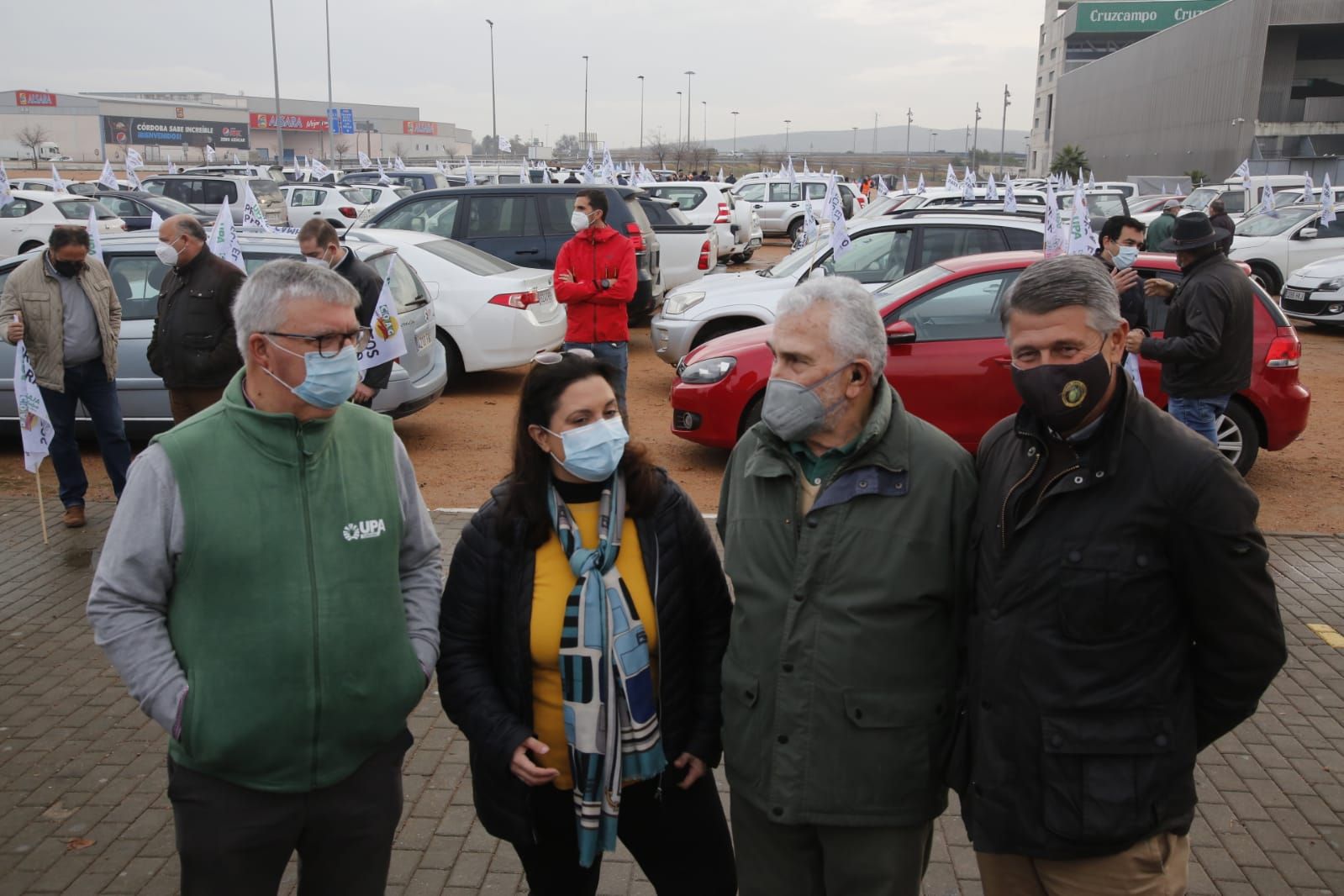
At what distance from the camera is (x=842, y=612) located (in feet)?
7.88

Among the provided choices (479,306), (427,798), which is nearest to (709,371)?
(479,306)

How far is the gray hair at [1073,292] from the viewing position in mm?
2256

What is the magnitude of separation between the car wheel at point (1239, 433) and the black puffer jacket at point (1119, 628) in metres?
6.25

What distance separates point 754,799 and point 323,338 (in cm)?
145

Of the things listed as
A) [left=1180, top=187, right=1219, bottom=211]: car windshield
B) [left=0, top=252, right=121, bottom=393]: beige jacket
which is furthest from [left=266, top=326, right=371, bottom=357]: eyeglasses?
[left=1180, top=187, right=1219, bottom=211]: car windshield

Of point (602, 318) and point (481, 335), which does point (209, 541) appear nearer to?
point (602, 318)

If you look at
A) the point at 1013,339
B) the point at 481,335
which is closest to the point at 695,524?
the point at 1013,339

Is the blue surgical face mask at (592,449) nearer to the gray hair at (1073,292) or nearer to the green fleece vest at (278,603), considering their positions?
the green fleece vest at (278,603)

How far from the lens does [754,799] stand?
2.54 meters

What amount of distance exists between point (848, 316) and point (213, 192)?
92.0ft

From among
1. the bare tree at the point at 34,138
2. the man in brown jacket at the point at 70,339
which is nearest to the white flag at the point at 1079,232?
the man in brown jacket at the point at 70,339

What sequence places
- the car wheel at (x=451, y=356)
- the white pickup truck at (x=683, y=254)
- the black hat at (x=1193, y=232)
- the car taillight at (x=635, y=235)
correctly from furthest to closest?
the white pickup truck at (x=683, y=254)
the car taillight at (x=635, y=235)
the car wheel at (x=451, y=356)
the black hat at (x=1193, y=232)

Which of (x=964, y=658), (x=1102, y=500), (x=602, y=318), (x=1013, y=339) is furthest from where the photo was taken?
(x=602, y=318)

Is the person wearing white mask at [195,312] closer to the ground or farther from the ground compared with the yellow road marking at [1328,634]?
farther from the ground
